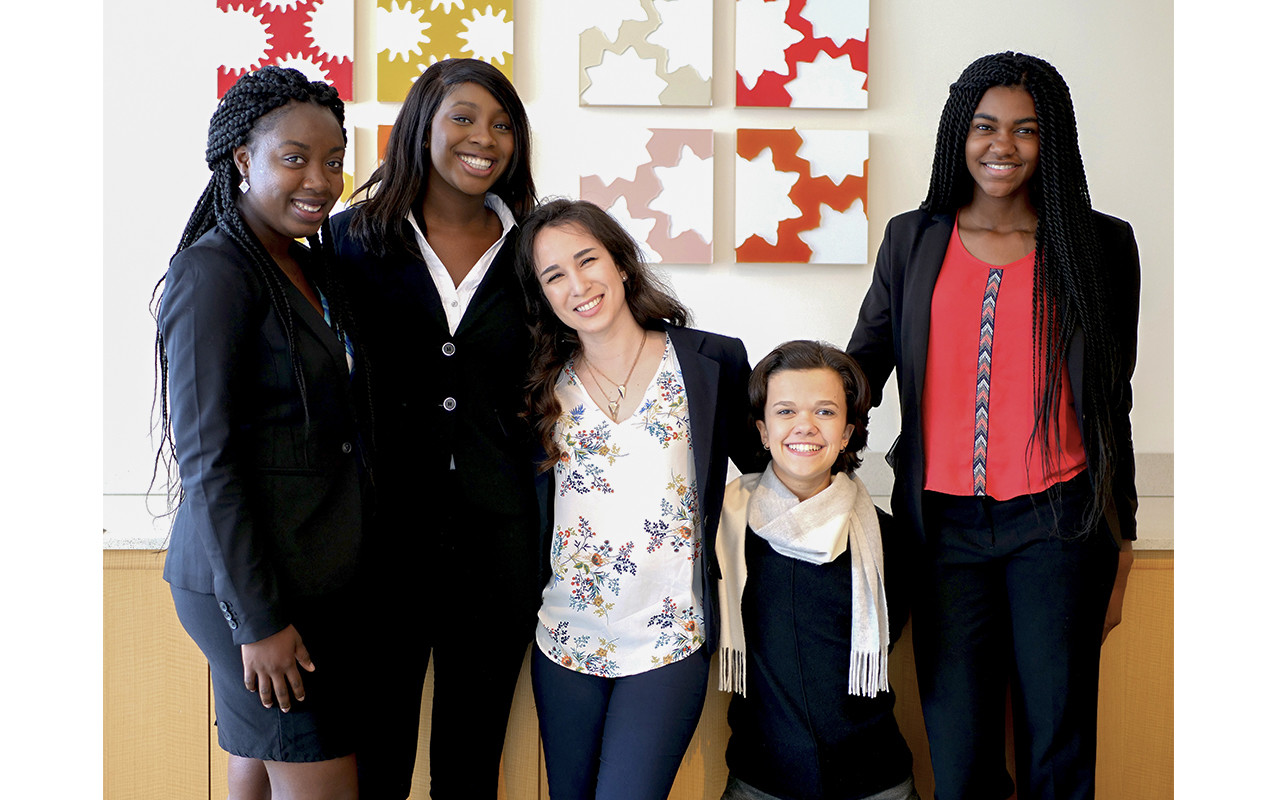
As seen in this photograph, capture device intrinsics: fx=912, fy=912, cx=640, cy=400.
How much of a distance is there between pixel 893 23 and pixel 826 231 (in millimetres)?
662

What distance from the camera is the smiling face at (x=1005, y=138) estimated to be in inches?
62.5

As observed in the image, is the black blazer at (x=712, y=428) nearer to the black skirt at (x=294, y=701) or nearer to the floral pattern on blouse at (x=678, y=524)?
the floral pattern on blouse at (x=678, y=524)

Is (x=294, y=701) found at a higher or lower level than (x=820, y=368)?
lower

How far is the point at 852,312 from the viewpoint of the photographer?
2.84 metres

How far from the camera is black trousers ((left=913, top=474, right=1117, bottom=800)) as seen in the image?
156cm

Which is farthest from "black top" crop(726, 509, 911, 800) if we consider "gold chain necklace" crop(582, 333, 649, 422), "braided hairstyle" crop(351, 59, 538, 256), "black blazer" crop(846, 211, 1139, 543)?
"braided hairstyle" crop(351, 59, 538, 256)

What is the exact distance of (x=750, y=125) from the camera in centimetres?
279

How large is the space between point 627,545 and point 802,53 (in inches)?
72.6

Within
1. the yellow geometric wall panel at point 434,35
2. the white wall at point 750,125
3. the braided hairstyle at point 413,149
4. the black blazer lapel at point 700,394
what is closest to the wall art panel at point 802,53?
the white wall at point 750,125

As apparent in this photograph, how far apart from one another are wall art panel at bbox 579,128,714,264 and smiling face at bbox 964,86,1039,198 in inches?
48.5

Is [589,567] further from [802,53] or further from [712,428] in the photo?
[802,53]

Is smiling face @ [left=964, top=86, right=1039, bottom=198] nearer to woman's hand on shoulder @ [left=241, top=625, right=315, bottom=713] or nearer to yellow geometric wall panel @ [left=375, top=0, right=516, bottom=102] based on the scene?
woman's hand on shoulder @ [left=241, top=625, right=315, bottom=713]

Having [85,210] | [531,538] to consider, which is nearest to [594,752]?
[531,538]

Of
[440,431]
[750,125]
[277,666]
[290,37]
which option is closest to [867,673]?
[440,431]
